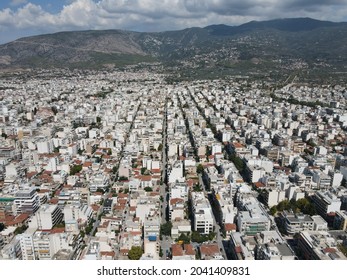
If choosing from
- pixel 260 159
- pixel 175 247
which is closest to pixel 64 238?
pixel 175 247

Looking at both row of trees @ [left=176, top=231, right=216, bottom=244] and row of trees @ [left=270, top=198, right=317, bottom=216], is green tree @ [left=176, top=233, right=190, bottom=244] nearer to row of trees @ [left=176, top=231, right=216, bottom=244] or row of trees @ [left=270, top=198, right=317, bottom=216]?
row of trees @ [left=176, top=231, right=216, bottom=244]

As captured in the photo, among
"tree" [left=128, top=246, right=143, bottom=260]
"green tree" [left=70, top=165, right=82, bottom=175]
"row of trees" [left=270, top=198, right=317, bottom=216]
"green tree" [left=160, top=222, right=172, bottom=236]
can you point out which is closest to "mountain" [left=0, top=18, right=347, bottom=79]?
"green tree" [left=70, top=165, right=82, bottom=175]

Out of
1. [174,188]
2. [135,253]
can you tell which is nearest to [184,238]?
[135,253]

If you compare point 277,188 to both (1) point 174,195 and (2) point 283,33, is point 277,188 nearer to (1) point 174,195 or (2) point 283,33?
(1) point 174,195

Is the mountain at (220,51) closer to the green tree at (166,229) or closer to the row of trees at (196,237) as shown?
the green tree at (166,229)

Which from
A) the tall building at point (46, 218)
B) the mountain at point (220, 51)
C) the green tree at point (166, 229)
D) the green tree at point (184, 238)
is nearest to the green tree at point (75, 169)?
the tall building at point (46, 218)
